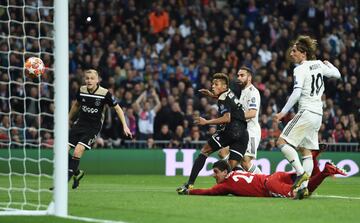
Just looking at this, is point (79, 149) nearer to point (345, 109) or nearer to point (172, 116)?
point (172, 116)

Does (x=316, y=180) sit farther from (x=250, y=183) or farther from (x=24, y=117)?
(x=24, y=117)

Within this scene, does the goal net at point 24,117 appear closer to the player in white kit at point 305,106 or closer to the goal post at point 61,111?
the goal post at point 61,111

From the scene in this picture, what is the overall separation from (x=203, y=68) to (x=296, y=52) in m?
12.9

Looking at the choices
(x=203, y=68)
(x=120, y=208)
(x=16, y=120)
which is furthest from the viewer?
(x=203, y=68)

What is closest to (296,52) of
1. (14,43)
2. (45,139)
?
(45,139)

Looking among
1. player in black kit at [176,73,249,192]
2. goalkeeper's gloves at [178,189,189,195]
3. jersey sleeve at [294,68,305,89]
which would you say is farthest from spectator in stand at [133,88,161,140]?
jersey sleeve at [294,68,305,89]

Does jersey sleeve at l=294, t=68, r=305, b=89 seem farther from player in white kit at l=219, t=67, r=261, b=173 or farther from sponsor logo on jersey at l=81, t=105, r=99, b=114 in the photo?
sponsor logo on jersey at l=81, t=105, r=99, b=114

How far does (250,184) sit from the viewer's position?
45.6 ft

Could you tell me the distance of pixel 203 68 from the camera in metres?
26.6

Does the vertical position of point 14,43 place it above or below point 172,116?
above

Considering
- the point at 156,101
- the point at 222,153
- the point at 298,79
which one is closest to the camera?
the point at 298,79

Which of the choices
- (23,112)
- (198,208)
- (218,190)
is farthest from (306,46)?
(23,112)

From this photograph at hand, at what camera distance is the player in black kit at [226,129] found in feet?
47.5

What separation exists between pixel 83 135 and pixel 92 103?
580 mm
